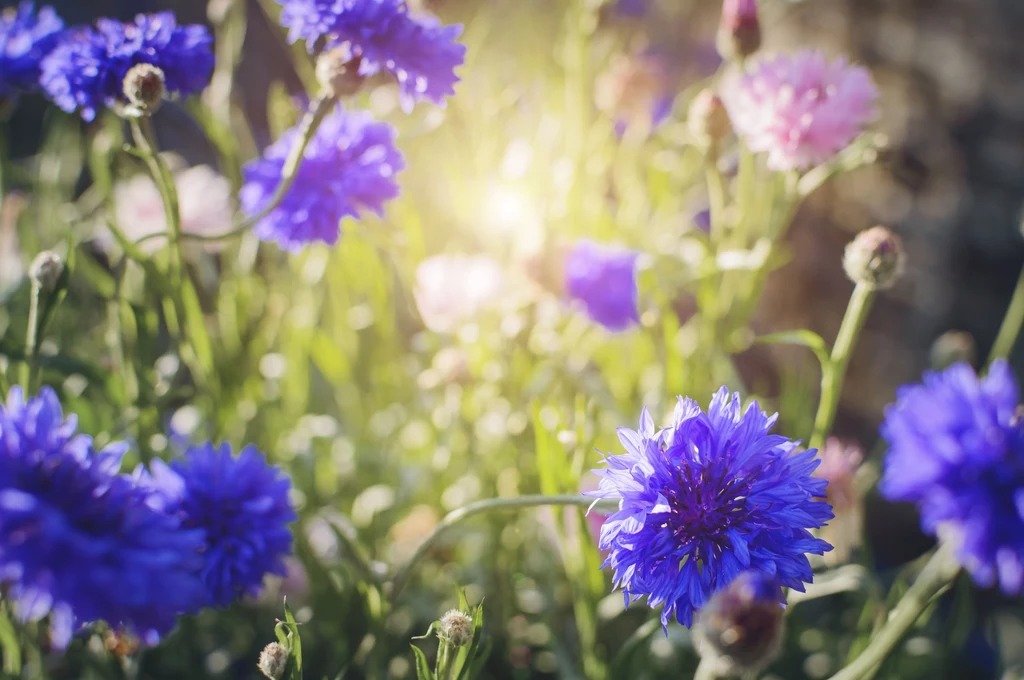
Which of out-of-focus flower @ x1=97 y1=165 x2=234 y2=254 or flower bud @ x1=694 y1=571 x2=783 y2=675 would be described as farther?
out-of-focus flower @ x1=97 y1=165 x2=234 y2=254

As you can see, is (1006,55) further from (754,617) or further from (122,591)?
(122,591)

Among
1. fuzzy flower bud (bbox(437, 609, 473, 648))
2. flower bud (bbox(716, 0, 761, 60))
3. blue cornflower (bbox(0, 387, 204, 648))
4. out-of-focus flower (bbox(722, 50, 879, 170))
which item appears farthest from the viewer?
flower bud (bbox(716, 0, 761, 60))

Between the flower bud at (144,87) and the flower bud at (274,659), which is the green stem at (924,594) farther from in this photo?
the flower bud at (144,87)

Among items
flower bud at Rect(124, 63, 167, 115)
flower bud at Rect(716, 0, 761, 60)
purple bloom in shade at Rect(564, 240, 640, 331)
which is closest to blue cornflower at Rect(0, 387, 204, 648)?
flower bud at Rect(124, 63, 167, 115)

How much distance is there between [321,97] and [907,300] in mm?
1248

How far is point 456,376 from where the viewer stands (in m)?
0.91

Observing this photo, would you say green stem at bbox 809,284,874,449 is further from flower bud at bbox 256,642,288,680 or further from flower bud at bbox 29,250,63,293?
flower bud at bbox 29,250,63,293

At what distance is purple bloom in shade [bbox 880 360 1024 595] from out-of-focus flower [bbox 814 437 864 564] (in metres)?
0.38

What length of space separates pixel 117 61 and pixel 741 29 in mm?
650

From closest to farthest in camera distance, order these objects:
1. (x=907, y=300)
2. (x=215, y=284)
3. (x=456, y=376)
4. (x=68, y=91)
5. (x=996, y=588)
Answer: (x=68, y=91)
(x=456, y=376)
(x=215, y=284)
(x=996, y=588)
(x=907, y=300)

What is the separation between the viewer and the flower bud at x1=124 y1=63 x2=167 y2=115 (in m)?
0.62

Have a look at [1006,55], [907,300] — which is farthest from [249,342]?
[1006,55]

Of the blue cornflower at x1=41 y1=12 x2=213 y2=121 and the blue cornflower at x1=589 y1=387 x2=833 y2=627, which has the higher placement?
the blue cornflower at x1=41 y1=12 x2=213 y2=121

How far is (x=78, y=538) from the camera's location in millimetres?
409
